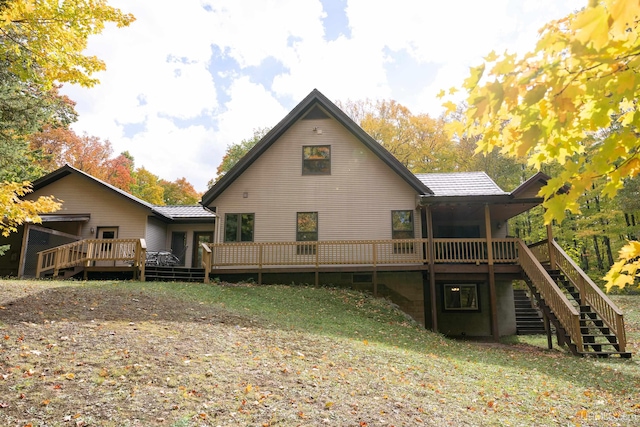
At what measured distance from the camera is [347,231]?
17.7 metres

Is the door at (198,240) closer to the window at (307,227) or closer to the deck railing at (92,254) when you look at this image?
the deck railing at (92,254)

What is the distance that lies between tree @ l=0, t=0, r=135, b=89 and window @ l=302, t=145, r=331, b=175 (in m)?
10.0

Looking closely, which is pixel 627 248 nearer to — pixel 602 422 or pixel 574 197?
pixel 574 197

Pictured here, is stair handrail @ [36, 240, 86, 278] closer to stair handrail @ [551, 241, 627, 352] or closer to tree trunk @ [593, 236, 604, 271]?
stair handrail @ [551, 241, 627, 352]

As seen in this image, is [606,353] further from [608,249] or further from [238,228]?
[608,249]

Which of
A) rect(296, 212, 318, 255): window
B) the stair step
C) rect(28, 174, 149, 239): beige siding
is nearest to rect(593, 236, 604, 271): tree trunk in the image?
the stair step

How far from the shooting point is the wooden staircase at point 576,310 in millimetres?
11344

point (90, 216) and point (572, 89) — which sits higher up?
point (90, 216)

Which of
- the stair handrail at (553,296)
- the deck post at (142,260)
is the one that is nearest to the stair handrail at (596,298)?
the stair handrail at (553,296)

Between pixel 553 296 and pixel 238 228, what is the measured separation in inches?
470

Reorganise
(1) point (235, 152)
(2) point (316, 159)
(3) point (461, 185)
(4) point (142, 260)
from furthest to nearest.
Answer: (1) point (235, 152), (2) point (316, 159), (3) point (461, 185), (4) point (142, 260)

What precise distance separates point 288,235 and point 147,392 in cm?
1280

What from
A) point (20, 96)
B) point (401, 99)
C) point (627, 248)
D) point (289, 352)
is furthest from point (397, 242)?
point (401, 99)

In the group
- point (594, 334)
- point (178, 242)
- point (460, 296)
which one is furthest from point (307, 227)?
point (594, 334)
